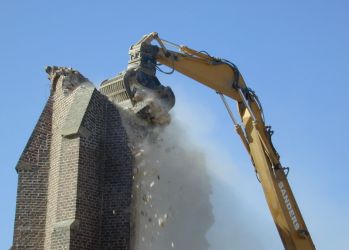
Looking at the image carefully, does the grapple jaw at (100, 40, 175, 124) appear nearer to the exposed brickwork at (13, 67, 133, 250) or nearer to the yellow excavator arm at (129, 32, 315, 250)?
the yellow excavator arm at (129, 32, 315, 250)

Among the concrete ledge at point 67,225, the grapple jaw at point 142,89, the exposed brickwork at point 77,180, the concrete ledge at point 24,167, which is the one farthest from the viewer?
the concrete ledge at point 24,167

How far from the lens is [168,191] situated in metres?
14.6

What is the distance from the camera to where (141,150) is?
14438 mm

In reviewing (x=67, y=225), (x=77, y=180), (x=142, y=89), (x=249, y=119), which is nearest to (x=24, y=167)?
(x=77, y=180)

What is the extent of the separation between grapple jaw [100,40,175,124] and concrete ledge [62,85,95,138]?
0.62 m

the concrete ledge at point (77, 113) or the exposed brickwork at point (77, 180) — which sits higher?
the concrete ledge at point (77, 113)

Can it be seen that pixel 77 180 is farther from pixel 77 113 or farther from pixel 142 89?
pixel 142 89

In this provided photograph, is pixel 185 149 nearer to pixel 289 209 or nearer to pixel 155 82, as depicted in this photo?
pixel 155 82

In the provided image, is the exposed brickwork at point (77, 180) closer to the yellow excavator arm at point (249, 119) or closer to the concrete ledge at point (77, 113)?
the concrete ledge at point (77, 113)

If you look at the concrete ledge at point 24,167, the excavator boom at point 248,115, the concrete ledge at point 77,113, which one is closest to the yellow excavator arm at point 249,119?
the excavator boom at point 248,115

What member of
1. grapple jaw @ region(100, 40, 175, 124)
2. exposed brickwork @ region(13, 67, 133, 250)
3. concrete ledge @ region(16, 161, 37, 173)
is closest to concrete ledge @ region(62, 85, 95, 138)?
exposed brickwork @ region(13, 67, 133, 250)

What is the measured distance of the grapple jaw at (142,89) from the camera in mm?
14047

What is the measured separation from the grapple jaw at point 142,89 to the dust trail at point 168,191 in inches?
12.4

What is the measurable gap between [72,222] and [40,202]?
1490mm
